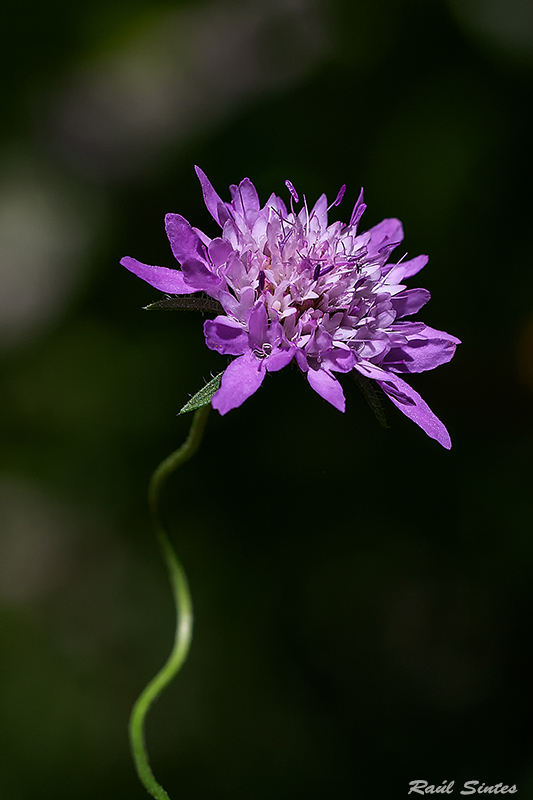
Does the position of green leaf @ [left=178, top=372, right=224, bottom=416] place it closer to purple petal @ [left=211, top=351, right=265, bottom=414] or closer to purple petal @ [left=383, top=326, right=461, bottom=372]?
purple petal @ [left=211, top=351, right=265, bottom=414]

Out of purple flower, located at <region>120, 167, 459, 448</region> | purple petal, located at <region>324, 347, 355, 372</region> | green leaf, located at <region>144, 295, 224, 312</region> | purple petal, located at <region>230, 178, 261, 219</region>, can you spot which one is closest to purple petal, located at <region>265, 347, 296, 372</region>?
purple flower, located at <region>120, 167, 459, 448</region>

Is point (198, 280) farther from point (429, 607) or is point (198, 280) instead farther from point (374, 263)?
point (429, 607)

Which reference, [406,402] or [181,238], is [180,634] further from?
[181,238]

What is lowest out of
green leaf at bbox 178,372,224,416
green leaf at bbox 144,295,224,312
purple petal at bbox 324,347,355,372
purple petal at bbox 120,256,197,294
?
purple petal at bbox 324,347,355,372

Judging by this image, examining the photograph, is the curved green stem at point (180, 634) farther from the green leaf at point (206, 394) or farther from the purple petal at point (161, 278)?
the purple petal at point (161, 278)

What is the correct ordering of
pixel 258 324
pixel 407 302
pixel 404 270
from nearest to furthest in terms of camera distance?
pixel 258 324 < pixel 407 302 < pixel 404 270

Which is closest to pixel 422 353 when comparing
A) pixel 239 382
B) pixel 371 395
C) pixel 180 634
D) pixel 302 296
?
pixel 371 395
